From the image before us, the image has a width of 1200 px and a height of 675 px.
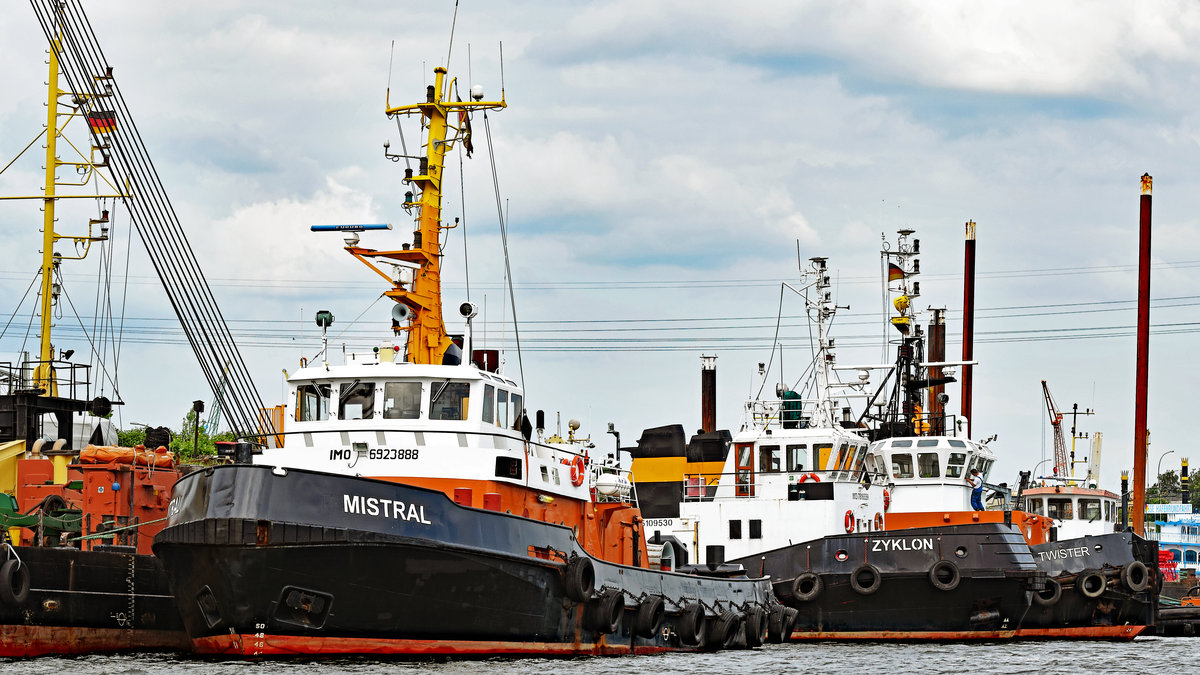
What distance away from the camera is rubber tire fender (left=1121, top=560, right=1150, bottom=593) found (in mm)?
31078

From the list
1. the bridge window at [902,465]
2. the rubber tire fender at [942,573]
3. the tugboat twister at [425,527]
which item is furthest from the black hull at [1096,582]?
the tugboat twister at [425,527]

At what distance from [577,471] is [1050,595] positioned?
40.7ft

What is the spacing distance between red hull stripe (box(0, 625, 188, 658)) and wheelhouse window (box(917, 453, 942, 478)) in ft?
58.2

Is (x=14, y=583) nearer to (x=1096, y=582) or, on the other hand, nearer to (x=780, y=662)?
(x=780, y=662)

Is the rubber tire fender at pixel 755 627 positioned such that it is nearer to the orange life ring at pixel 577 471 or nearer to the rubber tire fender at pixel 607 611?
the orange life ring at pixel 577 471

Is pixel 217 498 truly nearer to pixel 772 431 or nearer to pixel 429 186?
pixel 429 186

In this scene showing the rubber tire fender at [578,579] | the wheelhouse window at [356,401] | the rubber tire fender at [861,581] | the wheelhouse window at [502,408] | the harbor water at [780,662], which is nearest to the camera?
the harbor water at [780,662]

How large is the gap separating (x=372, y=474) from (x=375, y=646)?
2734mm

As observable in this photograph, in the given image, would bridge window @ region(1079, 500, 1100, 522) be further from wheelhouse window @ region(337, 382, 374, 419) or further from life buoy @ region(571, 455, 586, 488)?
wheelhouse window @ region(337, 382, 374, 419)

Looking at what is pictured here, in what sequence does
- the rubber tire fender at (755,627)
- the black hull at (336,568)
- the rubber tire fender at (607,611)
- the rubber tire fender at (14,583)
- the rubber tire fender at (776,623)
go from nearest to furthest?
the black hull at (336,568), the rubber tire fender at (14,583), the rubber tire fender at (607,611), the rubber tire fender at (755,627), the rubber tire fender at (776,623)

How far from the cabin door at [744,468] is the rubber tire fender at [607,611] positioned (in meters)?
10.3

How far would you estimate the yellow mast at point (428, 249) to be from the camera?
22625mm

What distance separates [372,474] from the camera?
20.1m

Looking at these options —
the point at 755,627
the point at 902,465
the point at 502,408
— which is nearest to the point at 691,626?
the point at 755,627
